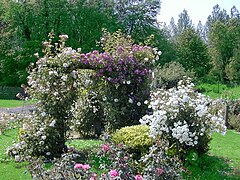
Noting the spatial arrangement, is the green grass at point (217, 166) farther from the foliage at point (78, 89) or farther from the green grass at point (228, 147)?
the foliage at point (78, 89)

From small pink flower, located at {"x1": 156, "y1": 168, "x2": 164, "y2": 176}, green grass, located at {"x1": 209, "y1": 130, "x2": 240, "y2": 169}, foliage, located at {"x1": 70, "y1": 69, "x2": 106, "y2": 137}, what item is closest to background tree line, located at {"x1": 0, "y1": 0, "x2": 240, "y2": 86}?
green grass, located at {"x1": 209, "y1": 130, "x2": 240, "y2": 169}

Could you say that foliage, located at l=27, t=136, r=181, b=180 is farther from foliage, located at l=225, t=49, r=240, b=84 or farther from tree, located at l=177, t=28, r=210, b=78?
tree, located at l=177, t=28, r=210, b=78

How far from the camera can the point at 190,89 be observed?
7.43 metres

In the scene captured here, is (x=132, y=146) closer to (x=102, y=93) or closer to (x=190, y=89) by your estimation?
(x=190, y=89)

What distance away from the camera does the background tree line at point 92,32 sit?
97.7 ft

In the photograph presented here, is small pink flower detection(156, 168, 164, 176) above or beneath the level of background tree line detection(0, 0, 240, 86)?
beneath

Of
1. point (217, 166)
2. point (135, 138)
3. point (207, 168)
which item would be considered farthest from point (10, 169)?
point (217, 166)

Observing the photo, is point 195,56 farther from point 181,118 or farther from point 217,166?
point 181,118

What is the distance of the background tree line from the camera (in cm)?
2977

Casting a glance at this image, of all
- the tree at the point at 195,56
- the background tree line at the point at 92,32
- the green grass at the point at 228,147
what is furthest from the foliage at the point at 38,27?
the green grass at the point at 228,147

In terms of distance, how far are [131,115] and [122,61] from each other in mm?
1507

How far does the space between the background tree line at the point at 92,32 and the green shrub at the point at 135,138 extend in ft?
62.5

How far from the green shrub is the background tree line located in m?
19.0

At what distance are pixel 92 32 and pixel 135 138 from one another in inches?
983
